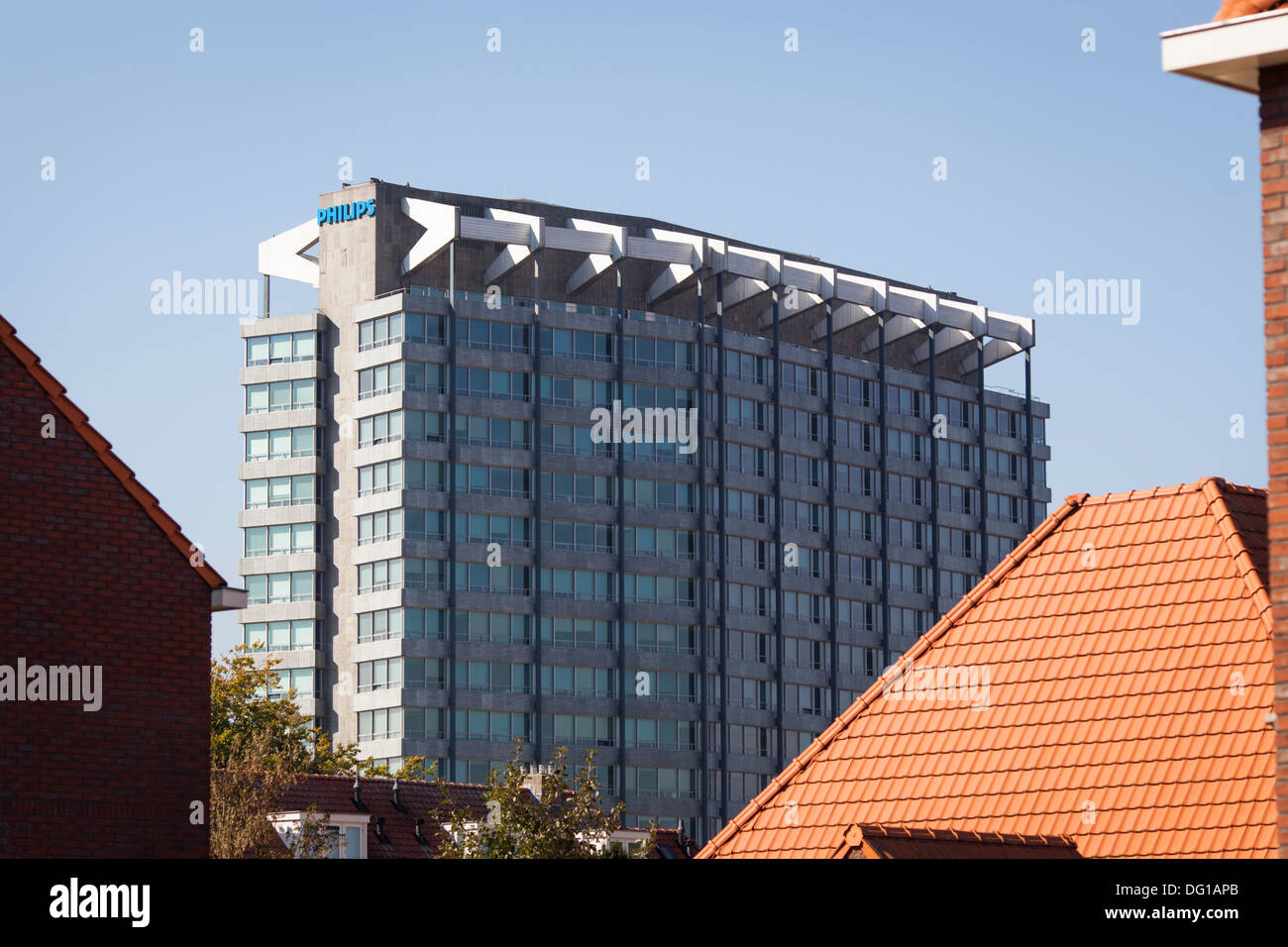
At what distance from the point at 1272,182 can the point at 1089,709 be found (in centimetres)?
1234

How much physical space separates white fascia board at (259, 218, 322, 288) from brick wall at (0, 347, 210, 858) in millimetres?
94954

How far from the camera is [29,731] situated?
2611 cm

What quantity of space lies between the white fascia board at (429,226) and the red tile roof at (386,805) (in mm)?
51183

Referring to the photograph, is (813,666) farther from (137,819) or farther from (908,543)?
(137,819)

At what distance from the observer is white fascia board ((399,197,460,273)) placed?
113519 millimetres

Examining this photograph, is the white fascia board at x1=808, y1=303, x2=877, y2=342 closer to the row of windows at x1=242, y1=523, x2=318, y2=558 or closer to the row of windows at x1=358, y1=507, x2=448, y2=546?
the row of windows at x1=358, y1=507, x2=448, y2=546

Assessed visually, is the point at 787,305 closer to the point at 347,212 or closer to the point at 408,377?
the point at 408,377

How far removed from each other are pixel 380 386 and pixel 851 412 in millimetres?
31426

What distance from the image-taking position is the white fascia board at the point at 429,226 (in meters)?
114

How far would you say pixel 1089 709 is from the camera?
25.3 m

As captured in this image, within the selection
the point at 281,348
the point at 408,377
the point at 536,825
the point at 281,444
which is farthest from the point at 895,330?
the point at 536,825

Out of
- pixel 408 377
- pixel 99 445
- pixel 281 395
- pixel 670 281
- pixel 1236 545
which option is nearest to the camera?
pixel 1236 545

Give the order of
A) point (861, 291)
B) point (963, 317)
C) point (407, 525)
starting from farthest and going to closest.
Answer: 1. point (963, 317)
2. point (861, 291)
3. point (407, 525)
